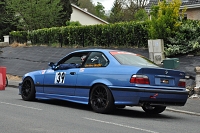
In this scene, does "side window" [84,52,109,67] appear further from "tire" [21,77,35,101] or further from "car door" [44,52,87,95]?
"tire" [21,77,35,101]

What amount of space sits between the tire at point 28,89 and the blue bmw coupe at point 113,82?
634 mm

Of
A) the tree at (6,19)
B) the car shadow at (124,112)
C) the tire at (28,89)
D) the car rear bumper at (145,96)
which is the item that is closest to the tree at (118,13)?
the tree at (6,19)

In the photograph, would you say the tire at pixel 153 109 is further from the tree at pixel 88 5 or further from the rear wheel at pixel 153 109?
the tree at pixel 88 5

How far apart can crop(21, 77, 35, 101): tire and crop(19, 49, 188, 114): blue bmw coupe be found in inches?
25.0

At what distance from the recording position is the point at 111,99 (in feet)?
32.4

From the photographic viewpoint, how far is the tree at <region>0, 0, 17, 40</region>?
137 feet

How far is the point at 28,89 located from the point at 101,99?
3.21 meters

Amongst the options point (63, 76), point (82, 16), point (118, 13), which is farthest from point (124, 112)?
point (82, 16)

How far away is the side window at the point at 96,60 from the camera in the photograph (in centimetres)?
1051

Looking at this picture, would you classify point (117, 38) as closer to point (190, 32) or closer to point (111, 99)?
point (190, 32)

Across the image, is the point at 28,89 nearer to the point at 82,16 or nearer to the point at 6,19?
the point at 6,19

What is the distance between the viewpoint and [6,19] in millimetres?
42031

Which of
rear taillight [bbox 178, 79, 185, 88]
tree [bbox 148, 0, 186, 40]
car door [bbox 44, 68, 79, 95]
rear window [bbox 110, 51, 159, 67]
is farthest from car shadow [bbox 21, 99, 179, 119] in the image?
tree [bbox 148, 0, 186, 40]

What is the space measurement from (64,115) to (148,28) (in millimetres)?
12984
